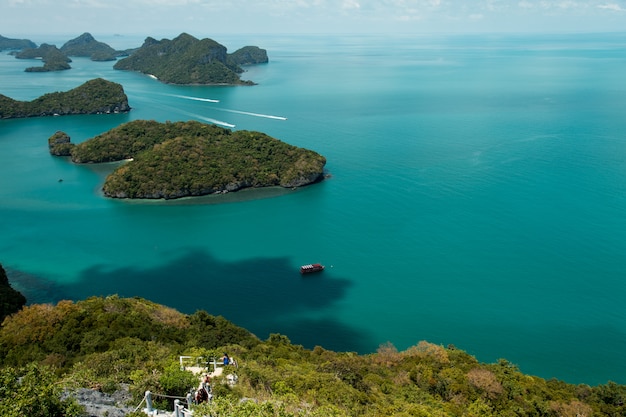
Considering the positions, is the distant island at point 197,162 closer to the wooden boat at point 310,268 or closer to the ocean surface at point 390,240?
the ocean surface at point 390,240

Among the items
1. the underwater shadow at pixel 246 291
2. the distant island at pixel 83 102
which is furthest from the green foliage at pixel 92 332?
the distant island at pixel 83 102

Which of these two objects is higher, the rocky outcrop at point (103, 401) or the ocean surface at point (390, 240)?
the rocky outcrop at point (103, 401)

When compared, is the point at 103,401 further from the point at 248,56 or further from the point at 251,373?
the point at 248,56

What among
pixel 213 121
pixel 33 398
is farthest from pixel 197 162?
pixel 33 398

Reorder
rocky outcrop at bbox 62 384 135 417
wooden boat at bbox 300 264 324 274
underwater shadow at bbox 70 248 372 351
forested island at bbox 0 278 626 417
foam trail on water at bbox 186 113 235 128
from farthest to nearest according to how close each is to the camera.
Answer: foam trail on water at bbox 186 113 235 128, wooden boat at bbox 300 264 324 274, underwater shadow at bbox 70 248 372 351, rocky outcrop at bbox 62 384 135 417, forested island at bbox 0 278 626 417

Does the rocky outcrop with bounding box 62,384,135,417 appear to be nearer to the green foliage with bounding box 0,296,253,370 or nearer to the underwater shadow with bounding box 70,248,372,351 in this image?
the green foliage with bounding box 0,296,253,370

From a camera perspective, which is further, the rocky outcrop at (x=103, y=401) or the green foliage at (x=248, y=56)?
the green foliage at (x=248, y=56)

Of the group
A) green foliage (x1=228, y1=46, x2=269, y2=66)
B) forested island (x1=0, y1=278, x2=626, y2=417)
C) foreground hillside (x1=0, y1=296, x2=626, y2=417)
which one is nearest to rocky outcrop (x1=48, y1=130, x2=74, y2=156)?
foreground hillside (x1=0, y1=296, x2=626, y2=417)

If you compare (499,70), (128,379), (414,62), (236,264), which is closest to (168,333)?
(128,379)

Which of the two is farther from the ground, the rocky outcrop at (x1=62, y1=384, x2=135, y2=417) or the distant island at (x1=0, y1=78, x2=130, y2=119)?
the distant island at (x1=0, y1=78, x2=130, y2=119)
